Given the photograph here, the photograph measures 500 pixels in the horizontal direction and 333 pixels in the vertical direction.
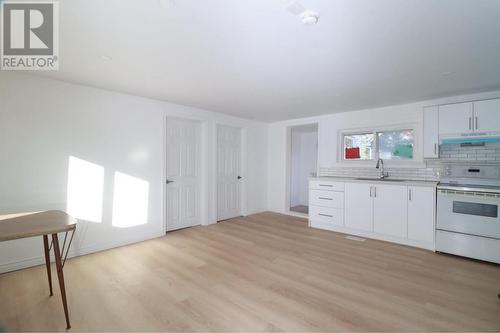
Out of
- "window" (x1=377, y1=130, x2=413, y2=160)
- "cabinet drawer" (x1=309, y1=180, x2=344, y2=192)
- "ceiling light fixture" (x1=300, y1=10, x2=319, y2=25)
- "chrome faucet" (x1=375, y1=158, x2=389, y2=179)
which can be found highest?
"ceiling light fixture" (x1=300, y1=10, x2=319, y2=25)

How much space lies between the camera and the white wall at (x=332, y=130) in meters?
4.01

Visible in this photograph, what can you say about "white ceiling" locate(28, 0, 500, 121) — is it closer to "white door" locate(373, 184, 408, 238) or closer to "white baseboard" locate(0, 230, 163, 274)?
"white door" locate(373, 184, 408, 238)

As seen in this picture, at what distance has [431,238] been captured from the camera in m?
3.38

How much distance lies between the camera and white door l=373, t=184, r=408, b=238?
3.62 metres

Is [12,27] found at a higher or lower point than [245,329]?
higher

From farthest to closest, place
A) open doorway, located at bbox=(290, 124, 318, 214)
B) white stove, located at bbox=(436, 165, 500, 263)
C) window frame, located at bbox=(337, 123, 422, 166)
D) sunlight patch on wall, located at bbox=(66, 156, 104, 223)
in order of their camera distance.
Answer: open doorway, located at bbox=(290, 124, 318, 214)
window frame, located at bbox=(337, 123, 422, 166)
sunlight patch on wall, located at bbox=(66, 156, 104, 223)
white stove, located at bbox=(436, 165, 500, 263)

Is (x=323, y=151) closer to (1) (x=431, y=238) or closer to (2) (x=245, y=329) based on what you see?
(1) (x=431, y=238)

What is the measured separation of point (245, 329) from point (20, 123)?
336cm

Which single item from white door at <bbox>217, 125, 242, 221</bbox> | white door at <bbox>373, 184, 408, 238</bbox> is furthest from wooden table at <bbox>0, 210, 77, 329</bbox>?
white door at <bbox>373, 184, 408, 238</bbox>

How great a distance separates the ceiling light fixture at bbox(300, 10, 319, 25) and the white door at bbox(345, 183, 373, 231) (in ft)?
10.0

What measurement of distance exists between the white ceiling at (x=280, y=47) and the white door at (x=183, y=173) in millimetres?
984

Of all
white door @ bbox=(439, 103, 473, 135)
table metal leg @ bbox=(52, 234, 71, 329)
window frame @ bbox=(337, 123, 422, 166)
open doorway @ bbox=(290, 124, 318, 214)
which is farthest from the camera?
open doorway @ bbox=(290, 124, 318, 214)

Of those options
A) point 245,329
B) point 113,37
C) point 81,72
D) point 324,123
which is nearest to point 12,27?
point 113,37

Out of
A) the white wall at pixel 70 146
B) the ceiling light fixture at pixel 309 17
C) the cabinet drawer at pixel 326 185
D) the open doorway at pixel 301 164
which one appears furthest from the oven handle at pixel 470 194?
the white wall at pixel 70 146
